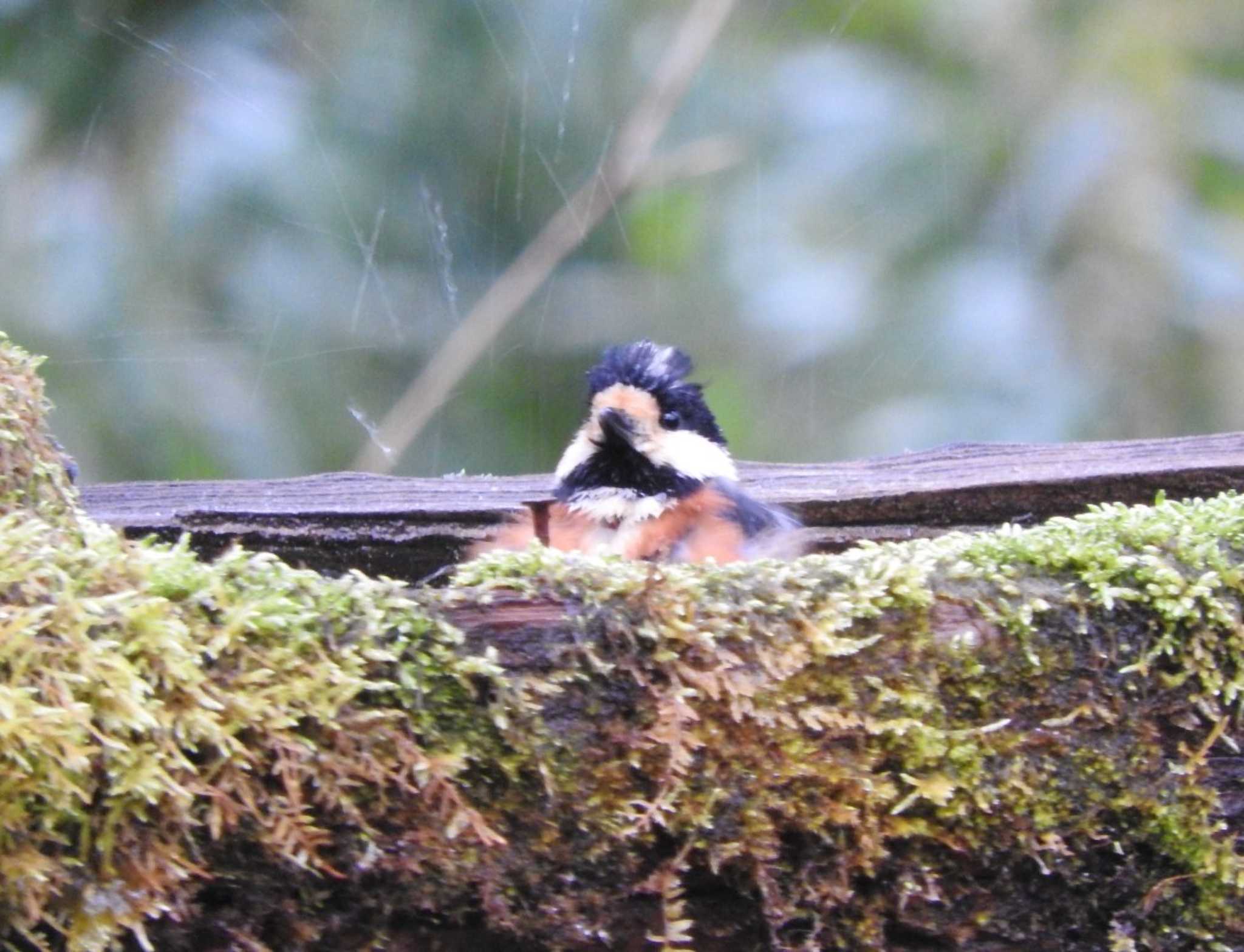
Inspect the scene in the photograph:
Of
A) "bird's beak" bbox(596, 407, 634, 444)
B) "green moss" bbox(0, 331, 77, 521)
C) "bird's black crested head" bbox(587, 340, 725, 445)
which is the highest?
"bird's black crested head" bbox(587, 340, 725, 445)

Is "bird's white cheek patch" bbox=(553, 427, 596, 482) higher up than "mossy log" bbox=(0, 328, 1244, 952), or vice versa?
"bird's white cheek patch" bbox=(553, 427, 596, 482)

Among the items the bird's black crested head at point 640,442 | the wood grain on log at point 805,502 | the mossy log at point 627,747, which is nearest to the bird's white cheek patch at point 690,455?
the bird's black crested head at point 640,442

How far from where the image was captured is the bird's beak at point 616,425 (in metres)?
2.14

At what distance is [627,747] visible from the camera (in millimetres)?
1058

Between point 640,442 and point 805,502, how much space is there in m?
0.31

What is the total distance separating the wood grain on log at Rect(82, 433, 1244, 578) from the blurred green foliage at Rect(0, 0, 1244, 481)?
1.48 metres

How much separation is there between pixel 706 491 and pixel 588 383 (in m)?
0.39

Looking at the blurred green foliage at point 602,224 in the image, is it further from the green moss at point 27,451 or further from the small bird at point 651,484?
the green moss at point 27,451

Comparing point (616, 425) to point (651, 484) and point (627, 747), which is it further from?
point (627, 747)

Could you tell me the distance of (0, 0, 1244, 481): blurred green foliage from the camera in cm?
351

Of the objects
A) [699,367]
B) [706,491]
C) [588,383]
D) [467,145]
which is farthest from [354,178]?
[706,491]

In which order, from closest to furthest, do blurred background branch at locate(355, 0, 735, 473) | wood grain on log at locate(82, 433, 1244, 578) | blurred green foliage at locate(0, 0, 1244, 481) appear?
wood grain on log at locate(82, 433, 1244, 578) → blurred green foliage at locate(0, 0, 1244, 481) → blurred background branch at locate(355, 0, 735, 473)

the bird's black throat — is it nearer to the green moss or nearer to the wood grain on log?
the wood grain on log

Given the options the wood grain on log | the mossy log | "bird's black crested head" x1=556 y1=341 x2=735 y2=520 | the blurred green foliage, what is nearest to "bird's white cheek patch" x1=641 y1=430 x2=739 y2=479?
"bird's black crested head" x1=556 y1=341 x2=735 y2=520
